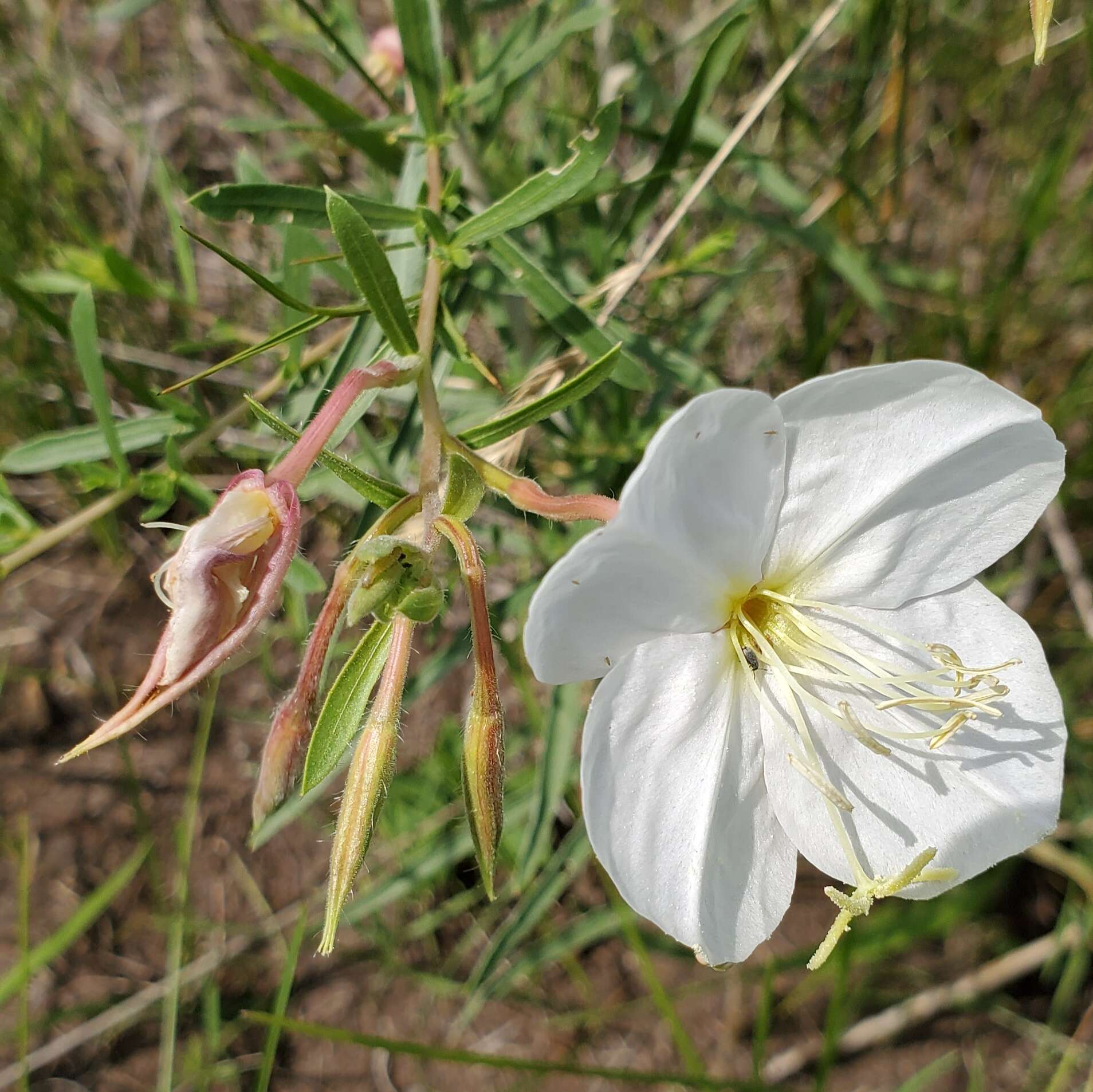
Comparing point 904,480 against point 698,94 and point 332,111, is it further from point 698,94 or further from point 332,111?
point 332,111

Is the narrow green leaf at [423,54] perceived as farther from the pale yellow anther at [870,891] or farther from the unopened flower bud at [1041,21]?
the pale yellow anther at [870,891]

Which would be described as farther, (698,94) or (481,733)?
(698,94)

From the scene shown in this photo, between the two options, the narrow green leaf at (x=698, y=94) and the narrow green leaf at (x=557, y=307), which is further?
the narrow green leaf at (x=698, y=94)

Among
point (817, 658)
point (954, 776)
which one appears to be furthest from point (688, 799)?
point (954, 776)

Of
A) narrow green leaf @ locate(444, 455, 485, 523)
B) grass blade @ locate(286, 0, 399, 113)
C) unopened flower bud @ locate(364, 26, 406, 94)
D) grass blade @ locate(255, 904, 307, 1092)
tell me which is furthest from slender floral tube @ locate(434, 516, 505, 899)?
unopened flower bud @ locate(364, 26, 406, 94)

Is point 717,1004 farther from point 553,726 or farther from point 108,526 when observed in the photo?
point 108,526

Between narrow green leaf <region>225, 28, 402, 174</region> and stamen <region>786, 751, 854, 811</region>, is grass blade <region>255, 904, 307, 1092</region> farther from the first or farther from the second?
narrow green leaf <region>225, 28, 402, 174</region>

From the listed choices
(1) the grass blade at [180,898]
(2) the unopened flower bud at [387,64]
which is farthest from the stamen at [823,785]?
(2) the unopened flower bud at [387,64]
